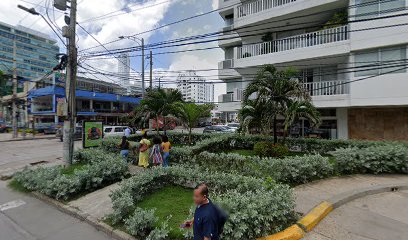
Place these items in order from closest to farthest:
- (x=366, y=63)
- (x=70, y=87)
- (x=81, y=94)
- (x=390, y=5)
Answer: (x=70, y=87) < (x=390, y=5) < (x=366, y=63) < (x=81, y=94)

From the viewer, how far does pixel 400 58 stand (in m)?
11.6

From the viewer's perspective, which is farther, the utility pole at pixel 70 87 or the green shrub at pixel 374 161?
the utility pole at pixel 70 87

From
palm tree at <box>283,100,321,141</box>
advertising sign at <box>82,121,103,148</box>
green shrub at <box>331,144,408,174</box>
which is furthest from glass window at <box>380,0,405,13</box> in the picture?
advertising sign at <box>82,121,103,148</box>

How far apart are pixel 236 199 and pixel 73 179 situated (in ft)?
17.3

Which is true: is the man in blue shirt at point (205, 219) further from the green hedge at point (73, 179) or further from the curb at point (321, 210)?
the green hedge at point (73, 179)

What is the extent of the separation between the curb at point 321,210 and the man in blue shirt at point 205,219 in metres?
1.44

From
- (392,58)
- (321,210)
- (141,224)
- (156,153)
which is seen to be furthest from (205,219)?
(392,58)

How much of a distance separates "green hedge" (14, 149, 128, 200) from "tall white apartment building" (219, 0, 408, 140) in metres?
7.67

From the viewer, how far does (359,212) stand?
4.91 meters

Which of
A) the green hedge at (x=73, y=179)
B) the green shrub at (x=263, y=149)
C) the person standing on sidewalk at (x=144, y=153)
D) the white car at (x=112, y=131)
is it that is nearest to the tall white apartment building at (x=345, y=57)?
the green shrub at (x=263, y=149)

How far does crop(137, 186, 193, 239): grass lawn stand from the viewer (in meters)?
4.42

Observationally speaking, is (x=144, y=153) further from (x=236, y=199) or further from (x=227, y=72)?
(x=227, y=72)

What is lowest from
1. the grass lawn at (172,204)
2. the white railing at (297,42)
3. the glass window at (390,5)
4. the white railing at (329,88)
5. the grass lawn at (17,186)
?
the grass lawn at (17,186)

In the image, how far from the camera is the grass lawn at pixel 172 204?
442 centimetres
